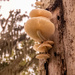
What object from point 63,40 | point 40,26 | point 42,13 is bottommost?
point 63,40

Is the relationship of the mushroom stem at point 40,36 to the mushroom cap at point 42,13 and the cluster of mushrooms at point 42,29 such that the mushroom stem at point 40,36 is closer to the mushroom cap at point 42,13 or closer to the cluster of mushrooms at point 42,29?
the cluster of mushrooms at point 42,29

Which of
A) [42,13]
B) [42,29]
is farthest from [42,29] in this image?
[42,13]

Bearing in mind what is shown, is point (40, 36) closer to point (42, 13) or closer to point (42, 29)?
point (42, 29)

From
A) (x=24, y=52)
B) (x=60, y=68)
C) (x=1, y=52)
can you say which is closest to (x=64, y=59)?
(x=60, y=68)

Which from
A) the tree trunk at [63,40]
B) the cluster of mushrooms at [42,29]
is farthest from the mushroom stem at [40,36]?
the tree trunk at [63,40]

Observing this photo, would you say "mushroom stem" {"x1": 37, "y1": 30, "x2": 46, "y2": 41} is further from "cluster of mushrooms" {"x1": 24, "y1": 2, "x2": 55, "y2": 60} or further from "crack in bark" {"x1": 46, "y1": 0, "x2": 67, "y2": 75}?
"crack in bark" {"x1": 46, "y1": 0, "x2": 67, "y2": 75}
